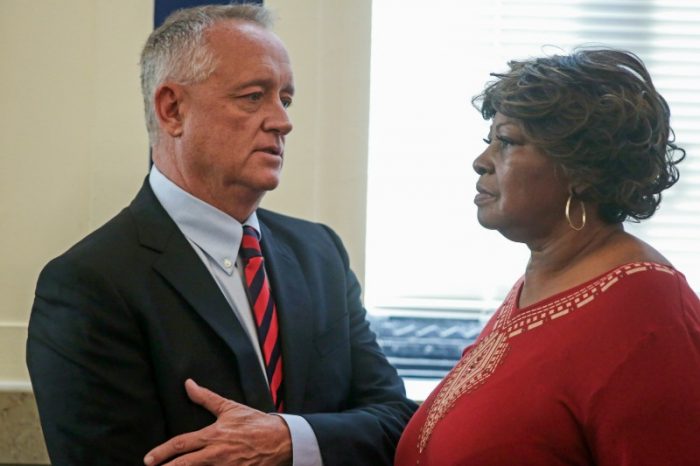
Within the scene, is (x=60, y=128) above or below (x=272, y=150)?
below

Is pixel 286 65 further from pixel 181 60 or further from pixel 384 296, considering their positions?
pixel 384 296

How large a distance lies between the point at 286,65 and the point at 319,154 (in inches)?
38.0

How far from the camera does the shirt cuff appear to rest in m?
1.89

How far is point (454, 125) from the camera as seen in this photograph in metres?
3.23

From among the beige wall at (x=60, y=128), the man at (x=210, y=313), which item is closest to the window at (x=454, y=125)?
the beige wall at (x=60, y=128)

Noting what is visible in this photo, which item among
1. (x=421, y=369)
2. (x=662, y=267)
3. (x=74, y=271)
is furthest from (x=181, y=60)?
(x=421, y=369)

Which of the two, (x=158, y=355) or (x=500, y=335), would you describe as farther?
(x=500, y=335)

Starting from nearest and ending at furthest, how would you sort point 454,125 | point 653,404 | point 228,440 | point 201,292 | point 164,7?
point 653,404 < point 228,440 < point 201,292 < point 164,7 < point 454,125

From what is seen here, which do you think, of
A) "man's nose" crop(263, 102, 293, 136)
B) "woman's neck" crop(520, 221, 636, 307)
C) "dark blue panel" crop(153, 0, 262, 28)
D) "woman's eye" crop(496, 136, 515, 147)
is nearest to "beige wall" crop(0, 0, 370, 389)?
"dark blue panel" crop(153, 0, 262, 28)

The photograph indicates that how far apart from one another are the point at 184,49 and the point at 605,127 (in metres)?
0.83

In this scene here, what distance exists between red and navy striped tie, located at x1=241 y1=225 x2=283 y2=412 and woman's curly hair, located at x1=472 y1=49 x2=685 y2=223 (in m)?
0.60

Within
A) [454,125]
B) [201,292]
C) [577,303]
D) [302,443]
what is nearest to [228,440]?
[302,443]

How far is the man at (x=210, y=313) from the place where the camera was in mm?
1807

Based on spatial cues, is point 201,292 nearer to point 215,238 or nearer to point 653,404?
point 215,238
